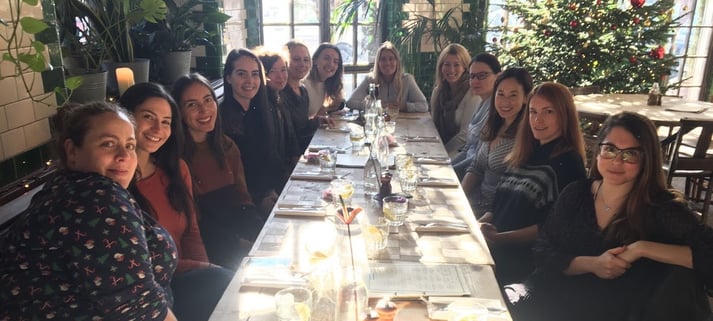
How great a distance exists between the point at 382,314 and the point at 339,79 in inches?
122

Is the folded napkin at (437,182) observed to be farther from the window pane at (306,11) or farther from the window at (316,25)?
the window pane at (306,11)

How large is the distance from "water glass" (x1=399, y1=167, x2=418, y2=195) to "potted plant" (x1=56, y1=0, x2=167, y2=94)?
4.61ft

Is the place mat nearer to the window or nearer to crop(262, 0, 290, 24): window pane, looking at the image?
the window

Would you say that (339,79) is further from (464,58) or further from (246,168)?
(246,168)

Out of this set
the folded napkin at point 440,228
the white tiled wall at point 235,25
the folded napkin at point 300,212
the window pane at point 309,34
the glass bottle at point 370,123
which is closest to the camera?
the folded napkin at point 440,228

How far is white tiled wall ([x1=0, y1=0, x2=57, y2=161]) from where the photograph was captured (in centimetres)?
161

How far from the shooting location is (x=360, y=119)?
3.62m

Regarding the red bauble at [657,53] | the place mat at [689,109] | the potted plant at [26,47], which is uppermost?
the potted plant at [26,47]

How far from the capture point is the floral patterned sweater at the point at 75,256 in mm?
1070

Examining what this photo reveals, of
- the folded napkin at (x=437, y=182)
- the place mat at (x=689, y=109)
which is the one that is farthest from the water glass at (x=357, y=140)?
the place mat at (x=689, y=109)

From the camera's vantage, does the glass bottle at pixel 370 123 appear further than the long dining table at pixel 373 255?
Yes

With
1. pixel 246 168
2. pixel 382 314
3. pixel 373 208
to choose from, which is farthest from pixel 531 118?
pixel 246 168

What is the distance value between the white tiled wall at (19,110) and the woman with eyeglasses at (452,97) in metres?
2.50

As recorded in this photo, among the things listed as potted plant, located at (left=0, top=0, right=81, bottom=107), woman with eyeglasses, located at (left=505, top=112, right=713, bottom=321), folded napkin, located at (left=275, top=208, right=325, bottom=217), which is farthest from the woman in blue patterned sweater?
Result: woman with eyeglasses, located at (left=505, top=112, right=713, bottom=321)
